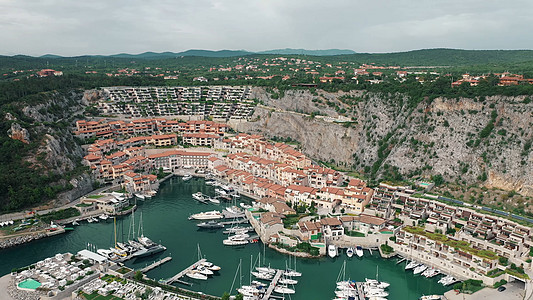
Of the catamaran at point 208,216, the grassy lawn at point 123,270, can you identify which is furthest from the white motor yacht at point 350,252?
the grassy lawn at point 123,270

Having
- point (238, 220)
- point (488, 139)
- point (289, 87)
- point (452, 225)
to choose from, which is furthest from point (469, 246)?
point (289, 87)

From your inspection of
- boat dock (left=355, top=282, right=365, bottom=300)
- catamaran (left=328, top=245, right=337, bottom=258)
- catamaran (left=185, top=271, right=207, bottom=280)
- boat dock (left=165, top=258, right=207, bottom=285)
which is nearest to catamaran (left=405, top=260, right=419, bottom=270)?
boat dock (left=355, top=282, right=365, bottom=300)

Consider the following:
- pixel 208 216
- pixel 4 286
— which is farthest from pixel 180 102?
pixel 4 286

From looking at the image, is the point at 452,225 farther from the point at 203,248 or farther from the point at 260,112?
the point at 260,112

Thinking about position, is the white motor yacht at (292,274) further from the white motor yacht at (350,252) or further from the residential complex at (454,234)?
A: the residential complex at (454,234)

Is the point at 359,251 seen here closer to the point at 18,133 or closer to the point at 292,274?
the point at 292,274

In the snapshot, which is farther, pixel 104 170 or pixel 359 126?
pixel 359 126

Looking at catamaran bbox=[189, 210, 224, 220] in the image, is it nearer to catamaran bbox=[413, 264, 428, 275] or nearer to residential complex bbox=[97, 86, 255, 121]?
catamaran bbox=[413, 264, 428, 275]
